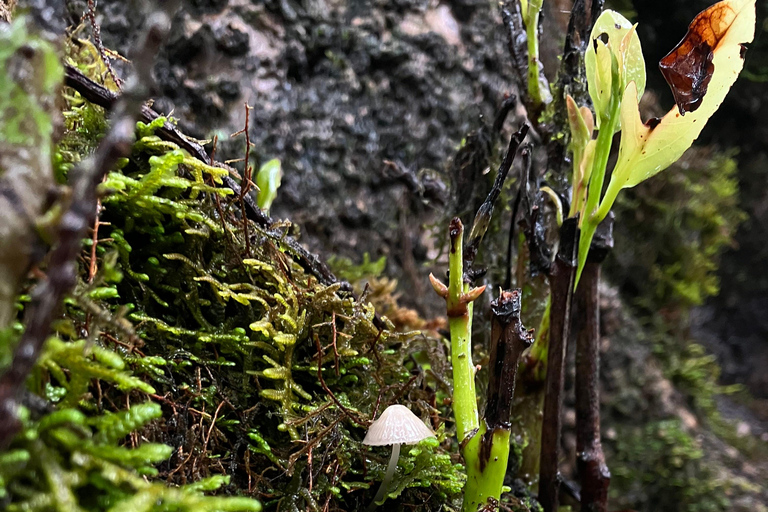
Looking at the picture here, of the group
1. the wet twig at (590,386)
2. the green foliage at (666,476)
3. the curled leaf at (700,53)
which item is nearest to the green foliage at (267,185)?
the wet twig at (590,386)

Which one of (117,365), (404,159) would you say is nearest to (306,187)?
(404,159)

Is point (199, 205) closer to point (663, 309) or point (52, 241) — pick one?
point (52, 241)

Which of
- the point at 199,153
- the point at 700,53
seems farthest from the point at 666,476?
the point at 199,153

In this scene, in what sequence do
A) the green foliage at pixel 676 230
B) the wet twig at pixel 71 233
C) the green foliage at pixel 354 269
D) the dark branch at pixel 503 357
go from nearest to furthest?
1. the wet twig at pixel 71 233
2. the dark branch at pixel 503 357
3. the green foliage at pixel 354 269
4. the green foliage at pixel 676 230

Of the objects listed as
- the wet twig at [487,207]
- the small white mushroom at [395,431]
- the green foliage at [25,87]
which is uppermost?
the wet twig at [487,207]

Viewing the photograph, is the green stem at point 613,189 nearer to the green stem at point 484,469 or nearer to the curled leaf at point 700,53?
the curled leaf at point 700,53

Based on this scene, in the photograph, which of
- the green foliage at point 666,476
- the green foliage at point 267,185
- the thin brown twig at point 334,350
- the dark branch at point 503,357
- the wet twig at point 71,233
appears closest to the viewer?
the wet twig at point 71,233

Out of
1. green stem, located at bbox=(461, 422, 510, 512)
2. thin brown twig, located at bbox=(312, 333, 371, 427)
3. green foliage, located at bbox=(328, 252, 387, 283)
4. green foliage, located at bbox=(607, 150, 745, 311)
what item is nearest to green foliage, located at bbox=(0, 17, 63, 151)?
thin brown twig, located at bbox=(312, 333, 371, 427)
